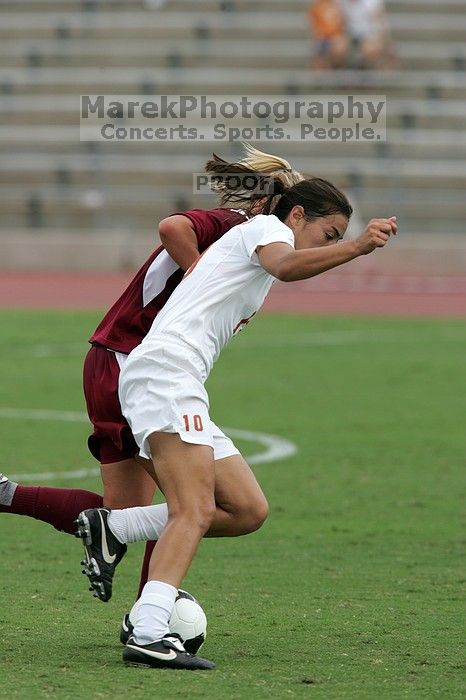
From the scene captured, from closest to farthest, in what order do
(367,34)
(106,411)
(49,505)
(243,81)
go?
(106,411), (49,505), (367,34), (243,81)

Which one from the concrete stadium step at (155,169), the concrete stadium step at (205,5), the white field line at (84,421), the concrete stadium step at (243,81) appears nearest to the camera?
the white field line at (84,421)

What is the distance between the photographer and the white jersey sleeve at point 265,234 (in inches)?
188

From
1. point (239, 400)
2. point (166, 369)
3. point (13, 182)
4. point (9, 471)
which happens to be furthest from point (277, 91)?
point (166, 369)

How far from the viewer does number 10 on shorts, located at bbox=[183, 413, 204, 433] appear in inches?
188

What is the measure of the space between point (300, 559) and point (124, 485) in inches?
67.4

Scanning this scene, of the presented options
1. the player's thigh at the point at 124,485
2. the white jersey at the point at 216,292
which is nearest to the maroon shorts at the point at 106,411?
the player's thigh at the point at 124,485

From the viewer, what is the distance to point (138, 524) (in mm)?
5113

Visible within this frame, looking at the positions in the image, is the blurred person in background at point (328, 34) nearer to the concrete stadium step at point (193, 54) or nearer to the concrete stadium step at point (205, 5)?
the concrete stadium step at point (193, 54)

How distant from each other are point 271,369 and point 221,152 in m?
13.2

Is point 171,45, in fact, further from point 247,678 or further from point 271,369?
point 247,678

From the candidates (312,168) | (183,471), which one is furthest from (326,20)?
(183,471)

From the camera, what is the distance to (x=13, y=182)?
1089 inches

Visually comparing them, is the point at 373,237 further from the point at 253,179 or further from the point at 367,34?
the point at 367,34

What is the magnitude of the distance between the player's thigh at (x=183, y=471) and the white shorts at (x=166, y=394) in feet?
0.10
